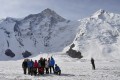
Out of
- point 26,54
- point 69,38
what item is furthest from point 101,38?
point 26,54

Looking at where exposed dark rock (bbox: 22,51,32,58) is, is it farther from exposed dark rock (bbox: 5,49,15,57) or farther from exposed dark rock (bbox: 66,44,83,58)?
exposed dark rock (bbox: 66,44,83,58)

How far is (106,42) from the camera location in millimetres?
139750

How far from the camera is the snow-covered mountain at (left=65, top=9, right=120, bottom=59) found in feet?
419

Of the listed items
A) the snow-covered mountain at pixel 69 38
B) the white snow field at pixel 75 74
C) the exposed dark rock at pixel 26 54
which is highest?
the snow-covered mountain at pixel 69 38

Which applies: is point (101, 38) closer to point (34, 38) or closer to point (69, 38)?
point (69, 38)

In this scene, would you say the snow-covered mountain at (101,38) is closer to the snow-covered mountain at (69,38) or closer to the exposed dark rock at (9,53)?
the snow-covered mountain at (69,38)

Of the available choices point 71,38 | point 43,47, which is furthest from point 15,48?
point 71,38

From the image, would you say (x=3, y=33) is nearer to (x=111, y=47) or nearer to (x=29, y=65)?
(x=111, y=47)

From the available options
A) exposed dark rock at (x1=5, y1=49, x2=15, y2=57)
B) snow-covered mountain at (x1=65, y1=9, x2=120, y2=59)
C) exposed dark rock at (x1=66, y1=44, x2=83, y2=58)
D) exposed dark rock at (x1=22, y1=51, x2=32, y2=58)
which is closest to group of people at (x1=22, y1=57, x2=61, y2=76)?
snow-covered mountain at (x1=65, y1=9, x2=120, y2=59)

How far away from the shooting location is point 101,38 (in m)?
145

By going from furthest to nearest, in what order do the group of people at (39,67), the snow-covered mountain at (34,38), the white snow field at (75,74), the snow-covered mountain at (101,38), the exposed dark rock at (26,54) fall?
the snow-covered mountain at (34,38) < the exposed dark rock at (26,54) < the snow-covered mountain at (101,38) < the group of people at (39,67) < the white snow field at (75,74)

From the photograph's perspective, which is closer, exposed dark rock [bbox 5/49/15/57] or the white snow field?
the white snow field

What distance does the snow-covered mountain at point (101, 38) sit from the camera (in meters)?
128

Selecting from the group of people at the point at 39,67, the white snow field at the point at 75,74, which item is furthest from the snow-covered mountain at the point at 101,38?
the group of people at the point at 39,67
